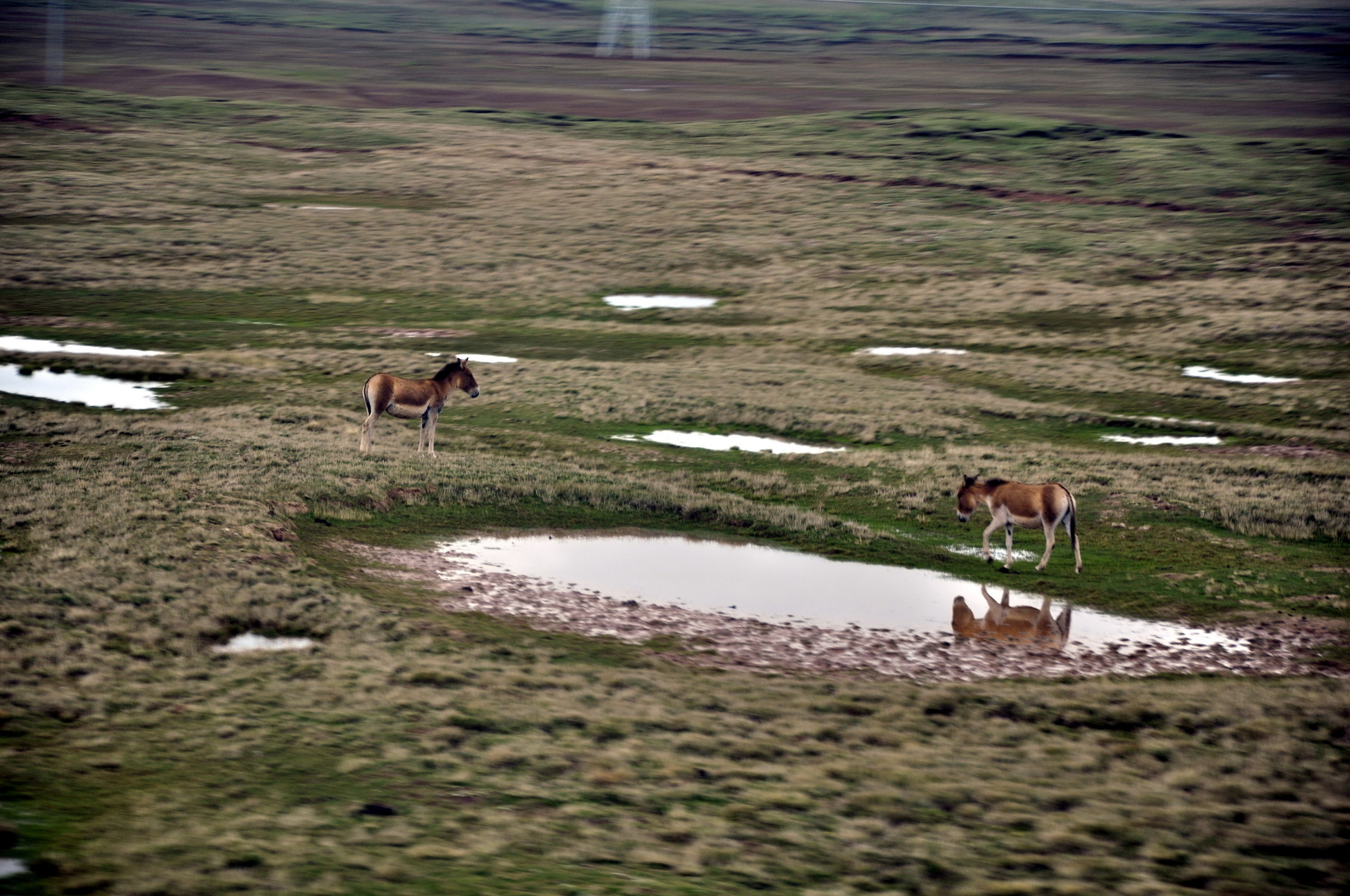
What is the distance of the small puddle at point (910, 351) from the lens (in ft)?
168

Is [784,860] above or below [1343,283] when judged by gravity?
below

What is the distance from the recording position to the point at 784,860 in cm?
1048

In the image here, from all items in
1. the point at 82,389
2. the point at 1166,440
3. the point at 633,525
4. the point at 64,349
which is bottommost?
the point at 82,389

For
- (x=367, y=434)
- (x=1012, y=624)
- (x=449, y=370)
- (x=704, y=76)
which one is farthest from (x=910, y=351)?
(x=704, y=76)

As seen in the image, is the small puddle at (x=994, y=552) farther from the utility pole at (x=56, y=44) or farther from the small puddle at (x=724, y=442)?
the utility pole at (x=56, y=44)

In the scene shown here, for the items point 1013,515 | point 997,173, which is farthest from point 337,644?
point 997,173

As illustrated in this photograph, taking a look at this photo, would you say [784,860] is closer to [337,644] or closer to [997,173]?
[337,644]

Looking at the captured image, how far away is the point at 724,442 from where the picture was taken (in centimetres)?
3628

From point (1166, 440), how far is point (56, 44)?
176 m

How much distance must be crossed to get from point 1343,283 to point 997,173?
4330 centimetres

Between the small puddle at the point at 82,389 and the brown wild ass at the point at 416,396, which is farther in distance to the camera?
the small puddle at the point at 82,389

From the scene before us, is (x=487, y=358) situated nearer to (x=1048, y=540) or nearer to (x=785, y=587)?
(x=785, y=587)

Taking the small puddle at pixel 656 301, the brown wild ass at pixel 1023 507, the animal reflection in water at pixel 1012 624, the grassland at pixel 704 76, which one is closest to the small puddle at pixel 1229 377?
the small puddle at pixel 656 301

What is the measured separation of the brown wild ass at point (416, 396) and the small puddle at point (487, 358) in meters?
16.2
